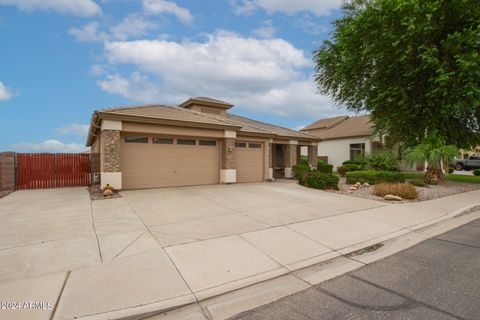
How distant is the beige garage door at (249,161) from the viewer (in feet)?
51.0

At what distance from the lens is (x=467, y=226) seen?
684 centimetres

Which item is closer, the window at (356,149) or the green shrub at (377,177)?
the green shrub at (377,177)

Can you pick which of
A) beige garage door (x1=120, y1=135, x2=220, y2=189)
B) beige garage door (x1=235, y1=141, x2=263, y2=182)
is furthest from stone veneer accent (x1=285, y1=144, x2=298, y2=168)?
beige garage door (x1=120, y1=135, x2=220, y2=189)

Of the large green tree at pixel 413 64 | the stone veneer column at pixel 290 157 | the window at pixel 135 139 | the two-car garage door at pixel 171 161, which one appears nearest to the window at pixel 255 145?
the two-car garage door at pixel 171 161

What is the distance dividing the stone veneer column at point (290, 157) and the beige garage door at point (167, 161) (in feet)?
21.1

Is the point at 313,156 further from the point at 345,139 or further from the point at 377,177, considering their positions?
the point at 345,139

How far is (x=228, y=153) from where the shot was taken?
14.4 metres

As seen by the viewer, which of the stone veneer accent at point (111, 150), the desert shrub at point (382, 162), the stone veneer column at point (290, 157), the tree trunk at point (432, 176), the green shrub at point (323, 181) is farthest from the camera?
the stone veneer column at point (290, 157)

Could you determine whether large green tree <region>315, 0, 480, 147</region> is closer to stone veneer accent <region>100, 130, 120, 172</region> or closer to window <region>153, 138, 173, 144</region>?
window <region>153, 138, 173, 144</region>

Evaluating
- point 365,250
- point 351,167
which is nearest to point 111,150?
point 365,250

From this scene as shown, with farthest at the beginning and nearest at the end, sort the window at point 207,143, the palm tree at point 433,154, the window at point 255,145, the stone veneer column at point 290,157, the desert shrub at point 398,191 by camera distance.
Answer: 1. the stone veneer column at point 290,157
2. the window at point 255,145
3. the window at point 207,143
4. the palm tree at point 433,154
5. the desert shrub at point 398,191

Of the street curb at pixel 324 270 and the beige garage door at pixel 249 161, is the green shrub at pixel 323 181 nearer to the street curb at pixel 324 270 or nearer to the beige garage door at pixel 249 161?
the beige garage door at pixel 249 161

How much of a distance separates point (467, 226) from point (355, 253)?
4245mm

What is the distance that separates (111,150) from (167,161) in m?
2.66
